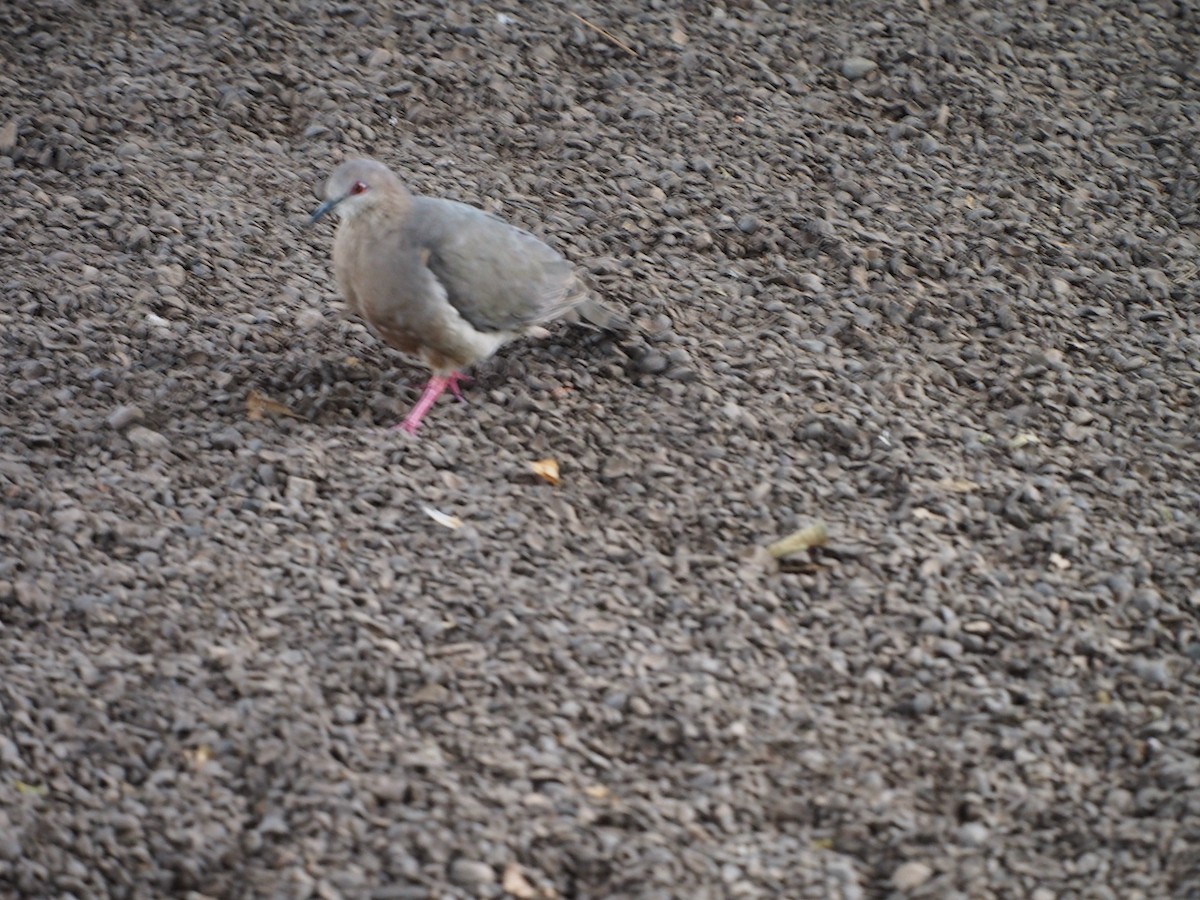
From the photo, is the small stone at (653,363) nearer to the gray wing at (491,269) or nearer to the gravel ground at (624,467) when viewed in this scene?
the gravel ground at (624,467)

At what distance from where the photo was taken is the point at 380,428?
4.45m

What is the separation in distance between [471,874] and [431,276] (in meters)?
1.96

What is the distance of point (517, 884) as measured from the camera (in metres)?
3.06

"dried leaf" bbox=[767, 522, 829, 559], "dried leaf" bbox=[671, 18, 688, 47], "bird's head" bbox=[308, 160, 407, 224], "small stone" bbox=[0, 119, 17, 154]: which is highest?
"dried leaf" bbox=[671, 18, 688, 47]

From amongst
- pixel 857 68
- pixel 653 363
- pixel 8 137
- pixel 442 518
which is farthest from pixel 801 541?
pixel 8 137

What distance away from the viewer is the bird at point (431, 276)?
172 inches

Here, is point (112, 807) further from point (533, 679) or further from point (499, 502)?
point (499, 502)

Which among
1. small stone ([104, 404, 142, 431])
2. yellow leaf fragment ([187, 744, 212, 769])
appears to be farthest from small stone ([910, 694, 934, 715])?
small stone ([104, 404, 142, 431])

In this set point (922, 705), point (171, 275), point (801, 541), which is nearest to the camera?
point (922, 705)

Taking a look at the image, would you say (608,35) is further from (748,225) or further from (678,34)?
(748,225)

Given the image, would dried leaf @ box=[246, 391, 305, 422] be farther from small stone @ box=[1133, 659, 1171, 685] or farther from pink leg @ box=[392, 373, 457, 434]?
small stone @ box=[1133, 659, 1171, 685]

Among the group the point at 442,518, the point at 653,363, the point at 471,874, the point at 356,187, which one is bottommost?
the point at 471,874

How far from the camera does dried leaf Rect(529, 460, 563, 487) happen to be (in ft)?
13.8

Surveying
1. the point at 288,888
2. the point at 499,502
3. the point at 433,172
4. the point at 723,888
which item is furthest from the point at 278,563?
the point at 433,172
